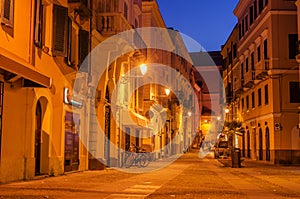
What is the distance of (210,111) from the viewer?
363 ft

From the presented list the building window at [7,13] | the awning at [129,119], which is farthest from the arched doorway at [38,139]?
the awning at [129,119]

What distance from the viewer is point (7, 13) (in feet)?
46.9

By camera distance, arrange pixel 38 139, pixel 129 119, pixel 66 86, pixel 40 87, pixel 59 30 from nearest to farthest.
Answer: pixel 40 87 → pixel 38 139 → pixel 59 30 → pixel 66 86 → pixel 129 119

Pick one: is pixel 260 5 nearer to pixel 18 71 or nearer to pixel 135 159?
pixel 135 159

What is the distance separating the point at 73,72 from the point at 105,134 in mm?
6493

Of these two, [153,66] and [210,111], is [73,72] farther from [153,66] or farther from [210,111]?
[210,111]

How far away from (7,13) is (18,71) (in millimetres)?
2270

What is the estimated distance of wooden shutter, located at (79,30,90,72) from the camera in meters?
21.9

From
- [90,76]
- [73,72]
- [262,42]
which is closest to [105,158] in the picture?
[90,76]

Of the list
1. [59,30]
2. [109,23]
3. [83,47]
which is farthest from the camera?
[109,23]

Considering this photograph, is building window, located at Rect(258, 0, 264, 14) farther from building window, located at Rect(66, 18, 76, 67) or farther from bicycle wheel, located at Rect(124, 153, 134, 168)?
building window, located at Rect(66, 18, 76, 67)

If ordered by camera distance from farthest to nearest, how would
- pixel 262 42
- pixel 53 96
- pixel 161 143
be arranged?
pixel 161 143 < pixel 262 42 < pixel 53 96

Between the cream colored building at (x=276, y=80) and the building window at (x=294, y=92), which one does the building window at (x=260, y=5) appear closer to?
the cream colored building at (x=276, y=80)

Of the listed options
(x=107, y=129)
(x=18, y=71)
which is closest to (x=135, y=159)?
(x=107, y=129)
